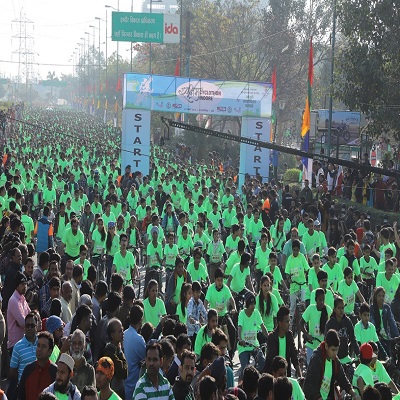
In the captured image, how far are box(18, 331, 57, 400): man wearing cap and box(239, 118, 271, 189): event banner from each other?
2456 cm

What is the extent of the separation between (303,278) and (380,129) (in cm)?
1597

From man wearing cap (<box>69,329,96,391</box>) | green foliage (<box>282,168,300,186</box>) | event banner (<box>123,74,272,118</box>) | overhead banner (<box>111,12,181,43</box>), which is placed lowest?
green foliage (<box>282,168,300,186</box>)

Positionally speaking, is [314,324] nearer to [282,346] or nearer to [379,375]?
[282,346]

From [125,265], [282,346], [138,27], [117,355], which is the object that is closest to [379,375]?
[282,346]

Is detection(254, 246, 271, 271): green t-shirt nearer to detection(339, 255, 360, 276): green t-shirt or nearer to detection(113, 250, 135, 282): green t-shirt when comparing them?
detection(339, 255, 360, 276): green t-shirt

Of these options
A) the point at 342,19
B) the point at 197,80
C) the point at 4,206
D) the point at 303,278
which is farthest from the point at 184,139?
the point at 303,278

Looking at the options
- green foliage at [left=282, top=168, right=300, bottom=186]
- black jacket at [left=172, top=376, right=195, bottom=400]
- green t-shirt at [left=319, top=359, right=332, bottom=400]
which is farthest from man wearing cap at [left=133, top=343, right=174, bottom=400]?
green foliage at [left=282, top=168, right=300, bottom=186]

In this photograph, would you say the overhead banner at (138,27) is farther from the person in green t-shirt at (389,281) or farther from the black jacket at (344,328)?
the black jacket at (344,328)

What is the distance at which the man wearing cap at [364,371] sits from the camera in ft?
30.2

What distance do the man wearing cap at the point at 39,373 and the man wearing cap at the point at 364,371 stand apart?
8.99ft

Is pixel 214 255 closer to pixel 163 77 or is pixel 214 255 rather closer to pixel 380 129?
pixel 380 129

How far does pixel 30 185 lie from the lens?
24953mm

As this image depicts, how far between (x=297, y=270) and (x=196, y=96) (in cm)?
1971

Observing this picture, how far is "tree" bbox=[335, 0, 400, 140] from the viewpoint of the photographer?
94.5ft
